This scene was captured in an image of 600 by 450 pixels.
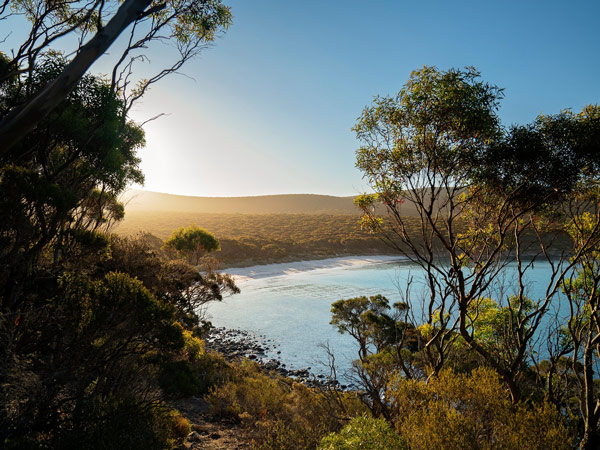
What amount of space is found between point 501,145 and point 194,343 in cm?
1110

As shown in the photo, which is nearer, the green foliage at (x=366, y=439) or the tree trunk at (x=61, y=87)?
the tree trunk at (x=61, y=87)

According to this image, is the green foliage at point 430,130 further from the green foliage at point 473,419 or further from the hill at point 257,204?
the hill at point 257,204

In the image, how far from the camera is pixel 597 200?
8953mm

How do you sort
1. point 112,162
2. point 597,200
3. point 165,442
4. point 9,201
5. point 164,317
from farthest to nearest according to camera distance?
point 112,162, point 597,200, point 165,442, point 164,317, point 9,201

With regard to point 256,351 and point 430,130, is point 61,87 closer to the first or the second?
point 430,130

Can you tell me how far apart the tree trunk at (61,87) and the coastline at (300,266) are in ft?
130

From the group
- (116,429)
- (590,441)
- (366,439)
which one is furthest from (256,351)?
(590,441)

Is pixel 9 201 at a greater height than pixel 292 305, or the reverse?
pixel 9 201

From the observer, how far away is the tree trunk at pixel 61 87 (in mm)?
4832

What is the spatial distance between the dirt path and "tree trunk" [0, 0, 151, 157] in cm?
845

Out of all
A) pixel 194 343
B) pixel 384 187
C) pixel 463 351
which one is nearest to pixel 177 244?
pixel 194 343

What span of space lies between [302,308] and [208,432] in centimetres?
2295

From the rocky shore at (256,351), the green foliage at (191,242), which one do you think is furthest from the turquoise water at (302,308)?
the green foliage at (191,242)

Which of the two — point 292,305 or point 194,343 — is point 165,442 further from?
point 292,305
